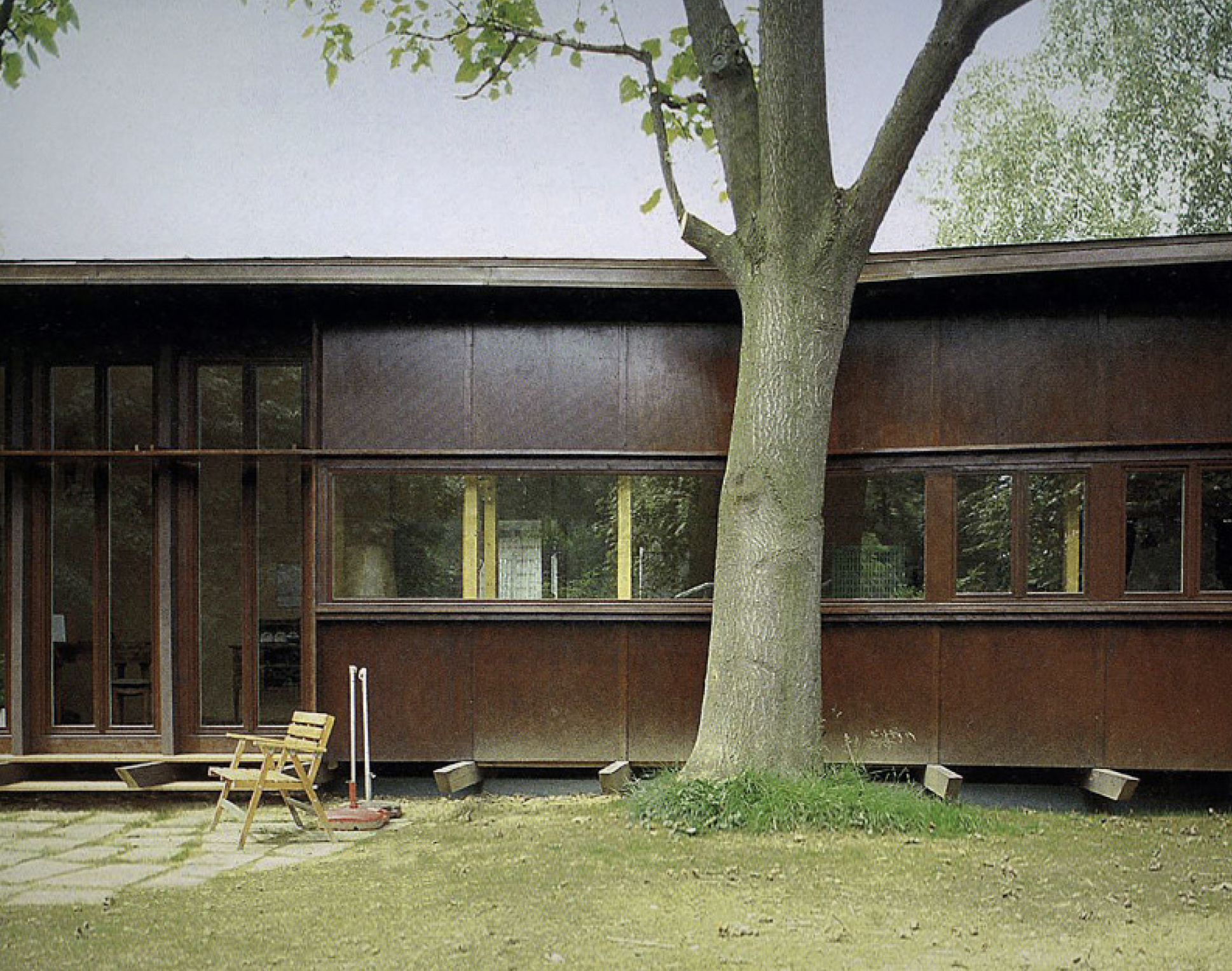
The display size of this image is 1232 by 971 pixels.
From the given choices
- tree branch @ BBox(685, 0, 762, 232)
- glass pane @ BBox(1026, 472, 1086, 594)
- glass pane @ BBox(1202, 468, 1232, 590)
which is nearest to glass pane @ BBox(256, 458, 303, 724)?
tree branch @ BBox(685, 0, 762, 232)

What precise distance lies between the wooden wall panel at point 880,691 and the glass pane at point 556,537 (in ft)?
5.79

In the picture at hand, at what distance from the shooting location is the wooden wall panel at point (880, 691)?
9930 millimetres

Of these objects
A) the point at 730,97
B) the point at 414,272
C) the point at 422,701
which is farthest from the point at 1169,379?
the point at 422,701

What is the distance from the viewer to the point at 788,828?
798cm

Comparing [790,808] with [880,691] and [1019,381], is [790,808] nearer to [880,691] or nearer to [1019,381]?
[880,691]

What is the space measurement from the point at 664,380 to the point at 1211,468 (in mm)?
3965

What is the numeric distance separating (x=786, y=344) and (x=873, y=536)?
1.94 metres

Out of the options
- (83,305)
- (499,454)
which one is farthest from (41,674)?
(499,454)

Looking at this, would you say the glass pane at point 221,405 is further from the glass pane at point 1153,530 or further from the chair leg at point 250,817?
the glass pane at point 1153,530

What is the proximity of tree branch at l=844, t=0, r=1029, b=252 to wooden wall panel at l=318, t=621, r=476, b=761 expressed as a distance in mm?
4163

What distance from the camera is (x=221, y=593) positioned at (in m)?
10.3

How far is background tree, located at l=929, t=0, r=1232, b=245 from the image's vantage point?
3083 centimetres

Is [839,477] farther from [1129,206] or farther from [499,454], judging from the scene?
[1129,206]

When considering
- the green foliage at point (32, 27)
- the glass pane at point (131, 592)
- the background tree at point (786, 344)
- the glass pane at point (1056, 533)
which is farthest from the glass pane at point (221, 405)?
the glass pane at point (1056, 533)
